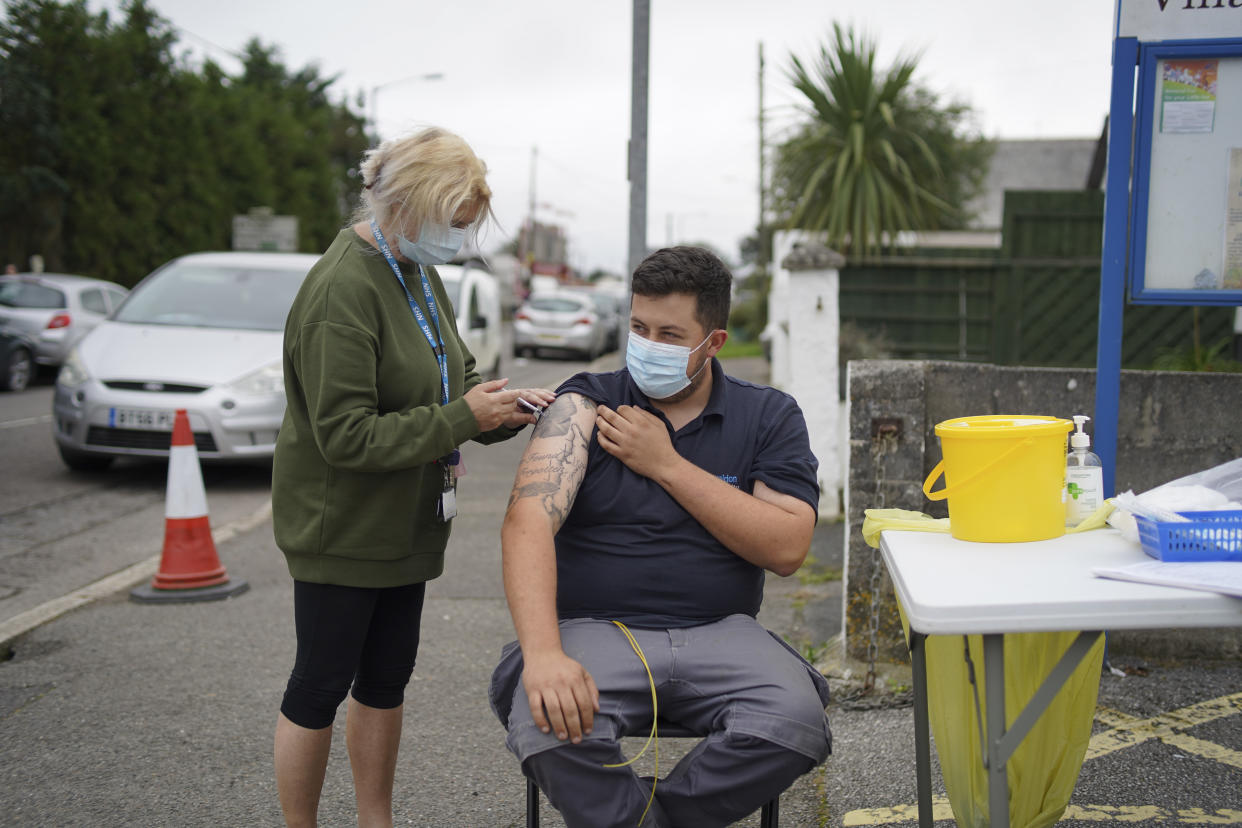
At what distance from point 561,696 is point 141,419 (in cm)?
613

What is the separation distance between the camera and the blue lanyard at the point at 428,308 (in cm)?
250

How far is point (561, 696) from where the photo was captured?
218 cm

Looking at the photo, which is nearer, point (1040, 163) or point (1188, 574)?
point (1188, 574)

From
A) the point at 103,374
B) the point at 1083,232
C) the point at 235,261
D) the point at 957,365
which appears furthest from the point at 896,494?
the point at 1083,232

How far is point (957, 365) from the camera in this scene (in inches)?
160

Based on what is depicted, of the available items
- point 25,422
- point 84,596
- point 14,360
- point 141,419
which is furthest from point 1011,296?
point 14,360

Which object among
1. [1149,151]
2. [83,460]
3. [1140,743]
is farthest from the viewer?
[83,460]

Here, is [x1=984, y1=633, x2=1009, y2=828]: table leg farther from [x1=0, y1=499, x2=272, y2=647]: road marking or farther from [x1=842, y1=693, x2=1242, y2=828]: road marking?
[x1=0, y1=499, x2=272, y2=647]: road marking

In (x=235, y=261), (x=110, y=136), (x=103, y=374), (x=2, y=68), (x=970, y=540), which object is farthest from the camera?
(x=110, y=136)

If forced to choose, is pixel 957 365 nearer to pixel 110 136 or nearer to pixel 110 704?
pixel 110 704

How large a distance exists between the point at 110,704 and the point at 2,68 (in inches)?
853

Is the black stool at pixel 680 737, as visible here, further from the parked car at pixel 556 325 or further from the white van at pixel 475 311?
the parked car at pixel 556 325

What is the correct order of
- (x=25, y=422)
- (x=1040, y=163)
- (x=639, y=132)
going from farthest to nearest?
(x=1040, y=163)
(x=25, y=422)
(x=639, y=132)

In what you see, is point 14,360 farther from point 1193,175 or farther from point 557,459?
point 1193,175
